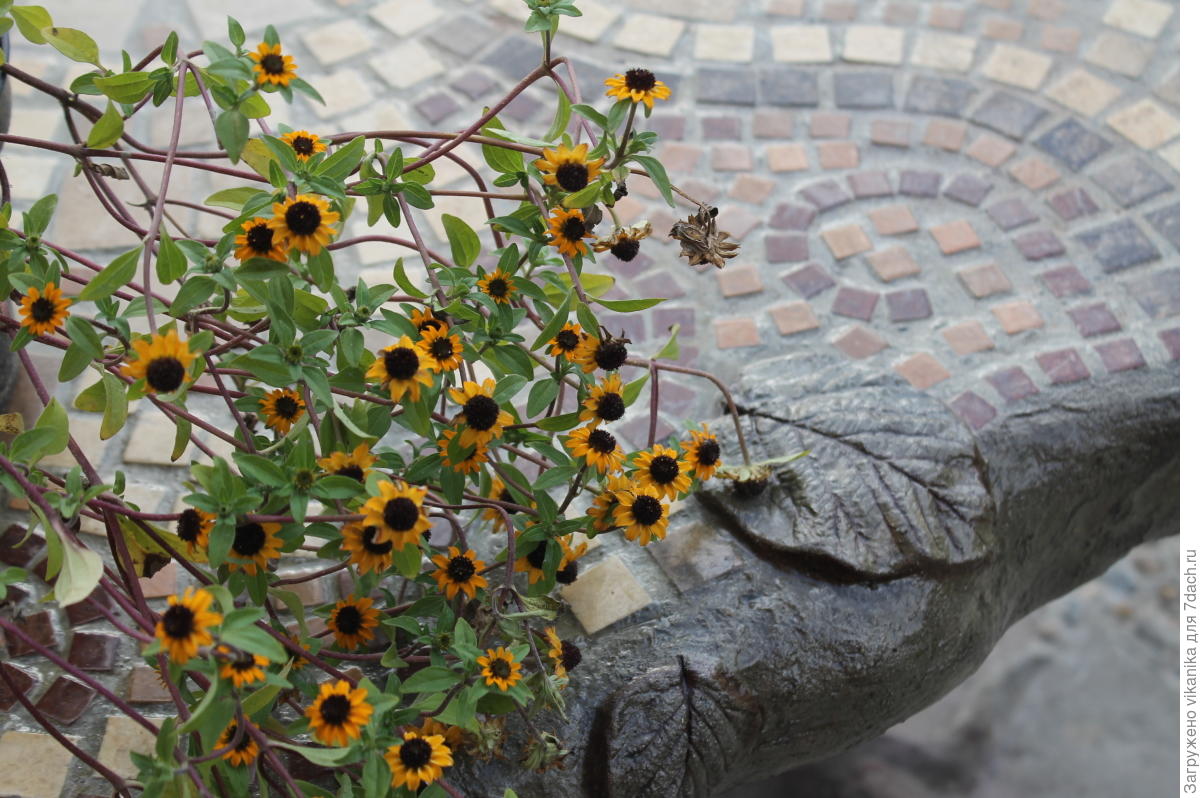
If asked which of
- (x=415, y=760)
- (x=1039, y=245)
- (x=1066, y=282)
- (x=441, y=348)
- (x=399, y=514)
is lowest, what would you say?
(x=415, y=760)

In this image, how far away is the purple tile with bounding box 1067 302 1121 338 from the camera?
89.7 inches

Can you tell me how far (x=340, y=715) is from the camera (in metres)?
1.16

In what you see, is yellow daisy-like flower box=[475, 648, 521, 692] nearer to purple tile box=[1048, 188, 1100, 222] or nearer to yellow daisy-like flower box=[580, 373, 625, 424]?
yellow daisy-like flower box=[580, 373, 625, 424]

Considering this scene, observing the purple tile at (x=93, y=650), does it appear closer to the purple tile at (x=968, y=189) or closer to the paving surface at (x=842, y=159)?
the paving surface at (x=842, y=159)

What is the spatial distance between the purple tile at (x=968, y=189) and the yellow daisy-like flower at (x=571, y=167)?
4.72 feet

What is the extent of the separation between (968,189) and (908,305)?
1.26 feet

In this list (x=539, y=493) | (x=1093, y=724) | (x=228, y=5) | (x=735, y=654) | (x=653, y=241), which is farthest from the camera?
(x=1093, y=724)

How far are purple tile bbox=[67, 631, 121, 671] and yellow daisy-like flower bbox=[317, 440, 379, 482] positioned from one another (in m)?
0.66

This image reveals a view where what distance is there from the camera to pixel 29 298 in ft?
3.88

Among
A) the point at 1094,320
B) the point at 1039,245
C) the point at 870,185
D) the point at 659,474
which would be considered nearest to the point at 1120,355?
the point at 1094,320

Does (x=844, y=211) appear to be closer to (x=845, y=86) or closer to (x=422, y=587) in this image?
(x=845, y=86)

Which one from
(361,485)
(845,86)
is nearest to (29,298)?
(361,485)

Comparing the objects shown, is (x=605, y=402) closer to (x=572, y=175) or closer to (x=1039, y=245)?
(x=572, y=175)

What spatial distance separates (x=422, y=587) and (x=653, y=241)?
968mm
